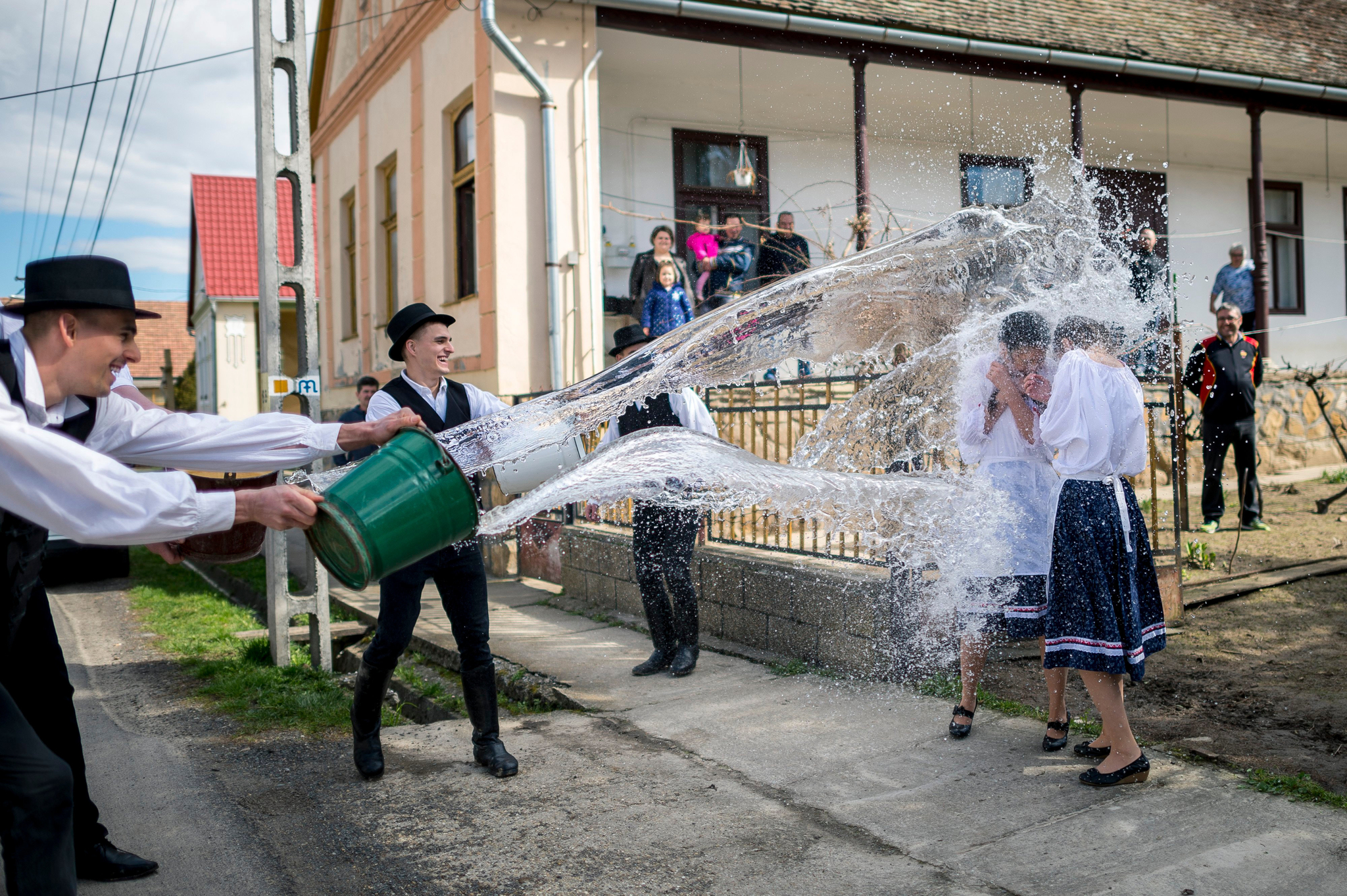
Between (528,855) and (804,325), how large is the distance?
258cm

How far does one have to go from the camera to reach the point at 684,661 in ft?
20.3

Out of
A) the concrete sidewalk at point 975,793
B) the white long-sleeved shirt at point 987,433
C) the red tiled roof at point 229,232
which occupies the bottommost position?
the concrete sidewalk at point 975,793

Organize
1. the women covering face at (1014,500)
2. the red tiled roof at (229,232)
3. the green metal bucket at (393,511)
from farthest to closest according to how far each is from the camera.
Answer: the red tiled roof at (229,232) → the women covering face at (1014,500) → the green metal bucket at (393,511)

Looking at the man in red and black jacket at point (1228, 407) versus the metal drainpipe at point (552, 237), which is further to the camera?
the metal drainpipe at point (552, 237)

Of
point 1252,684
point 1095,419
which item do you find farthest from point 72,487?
point 1252,684

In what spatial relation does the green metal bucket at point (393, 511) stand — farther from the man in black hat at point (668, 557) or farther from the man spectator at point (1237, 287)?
the man spectator at point (1237, 287)

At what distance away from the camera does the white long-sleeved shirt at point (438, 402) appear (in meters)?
4.59

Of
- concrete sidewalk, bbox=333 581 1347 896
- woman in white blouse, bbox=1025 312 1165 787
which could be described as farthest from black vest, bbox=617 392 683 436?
woman in white blouse, bbox=1025 312 1165 787

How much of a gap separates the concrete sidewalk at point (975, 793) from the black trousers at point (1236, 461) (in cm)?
586

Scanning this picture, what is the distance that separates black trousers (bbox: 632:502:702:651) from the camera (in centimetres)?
623

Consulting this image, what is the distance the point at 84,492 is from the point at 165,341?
5512 centimetres

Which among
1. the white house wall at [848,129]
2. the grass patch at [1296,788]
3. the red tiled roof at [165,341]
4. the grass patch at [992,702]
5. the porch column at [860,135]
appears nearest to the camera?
the grass patch at [1296,788]

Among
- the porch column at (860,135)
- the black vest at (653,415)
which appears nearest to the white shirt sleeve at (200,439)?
the black vest at (653,415)

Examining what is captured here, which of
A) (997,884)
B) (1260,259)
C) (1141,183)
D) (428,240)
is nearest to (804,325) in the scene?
(997,884)
